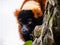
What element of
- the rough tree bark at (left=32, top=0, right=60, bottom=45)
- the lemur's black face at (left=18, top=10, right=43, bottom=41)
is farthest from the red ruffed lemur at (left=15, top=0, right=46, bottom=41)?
the rough tree bark at (left=32, top=0, right=60, bottom=45)

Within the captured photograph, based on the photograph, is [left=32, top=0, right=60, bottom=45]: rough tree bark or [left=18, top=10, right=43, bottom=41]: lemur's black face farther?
[left=18, top=10, right=43, bottom=41]: lemur's black face

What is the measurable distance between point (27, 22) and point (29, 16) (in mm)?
54

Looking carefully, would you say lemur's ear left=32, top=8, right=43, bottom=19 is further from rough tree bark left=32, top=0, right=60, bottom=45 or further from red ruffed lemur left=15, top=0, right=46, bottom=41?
rough tree bark left=32, top=0, right=60, bottom=45

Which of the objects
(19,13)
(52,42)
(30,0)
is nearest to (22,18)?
(19,13)

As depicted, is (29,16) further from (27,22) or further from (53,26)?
(53,26)

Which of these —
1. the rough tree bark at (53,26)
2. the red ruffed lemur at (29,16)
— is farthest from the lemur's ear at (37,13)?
the rough tree bark at (53,26)

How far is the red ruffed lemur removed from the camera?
1.51m

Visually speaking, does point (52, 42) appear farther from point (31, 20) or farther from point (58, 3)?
point (31, 20)

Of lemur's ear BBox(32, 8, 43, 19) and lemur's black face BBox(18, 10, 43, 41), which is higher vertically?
lemur's ear BBox(32, 8, 43, 19)

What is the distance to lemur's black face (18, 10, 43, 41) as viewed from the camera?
1514 millimetres

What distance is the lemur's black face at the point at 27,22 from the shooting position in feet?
4.97

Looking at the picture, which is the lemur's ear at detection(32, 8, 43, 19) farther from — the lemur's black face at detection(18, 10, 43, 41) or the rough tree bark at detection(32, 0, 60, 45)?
the rough tree bark at detection(32, 0, 60, 45)

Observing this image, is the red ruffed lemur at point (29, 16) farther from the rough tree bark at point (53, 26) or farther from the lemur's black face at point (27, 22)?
the rough tree bark at point (53, 26)

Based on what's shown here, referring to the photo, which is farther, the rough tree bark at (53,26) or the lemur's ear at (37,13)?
the lemur's ear at (37,13)
